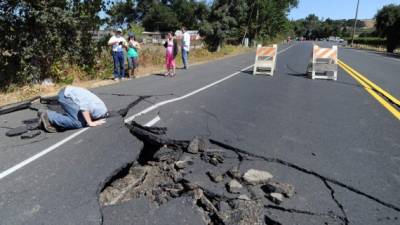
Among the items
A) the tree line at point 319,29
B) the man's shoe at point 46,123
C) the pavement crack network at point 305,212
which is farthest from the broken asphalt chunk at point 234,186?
the tree line at point 319,29

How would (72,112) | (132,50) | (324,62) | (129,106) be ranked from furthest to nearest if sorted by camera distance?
(324,62)
(132,50)
(129,106)
(72,112)

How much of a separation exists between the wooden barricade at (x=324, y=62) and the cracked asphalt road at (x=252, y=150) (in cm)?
444

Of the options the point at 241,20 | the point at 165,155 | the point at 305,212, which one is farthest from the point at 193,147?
the point at 241,20

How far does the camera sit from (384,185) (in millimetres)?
4316

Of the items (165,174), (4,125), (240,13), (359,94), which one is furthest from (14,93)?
(240,13)

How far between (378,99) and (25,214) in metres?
8.95

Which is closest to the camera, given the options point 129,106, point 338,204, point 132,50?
point 338,204

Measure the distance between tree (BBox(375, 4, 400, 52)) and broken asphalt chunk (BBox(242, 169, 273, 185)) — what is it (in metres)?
53.3

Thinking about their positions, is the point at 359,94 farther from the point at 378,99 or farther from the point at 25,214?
the point at 25,214

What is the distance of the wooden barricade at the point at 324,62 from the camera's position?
47.4 ft

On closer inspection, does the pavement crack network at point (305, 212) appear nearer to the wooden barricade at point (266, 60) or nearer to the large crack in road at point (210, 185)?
the large crack in road at point (210, 185)

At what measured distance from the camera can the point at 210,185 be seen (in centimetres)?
417

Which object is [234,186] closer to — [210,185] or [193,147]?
[210,185]

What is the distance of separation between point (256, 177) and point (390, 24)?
56.6 m
